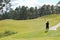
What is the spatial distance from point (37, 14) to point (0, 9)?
28.8m

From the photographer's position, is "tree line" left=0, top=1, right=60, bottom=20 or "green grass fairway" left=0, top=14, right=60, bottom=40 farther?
"tree line" left=0, top=1, right=60, bottom=20

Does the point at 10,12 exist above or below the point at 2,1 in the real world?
below

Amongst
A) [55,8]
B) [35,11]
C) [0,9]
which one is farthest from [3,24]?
[55,8]

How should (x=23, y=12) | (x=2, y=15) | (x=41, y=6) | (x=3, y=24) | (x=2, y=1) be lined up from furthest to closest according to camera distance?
(x=41, y=6) < (x=23, y=12) < (x=2, y=15) < (x=2, y=1) < (x=3, y=24)

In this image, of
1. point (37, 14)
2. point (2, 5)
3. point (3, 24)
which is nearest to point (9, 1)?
point (2, 5)

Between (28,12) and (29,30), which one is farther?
(28,12)

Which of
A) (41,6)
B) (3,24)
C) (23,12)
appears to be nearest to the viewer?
(3,24)

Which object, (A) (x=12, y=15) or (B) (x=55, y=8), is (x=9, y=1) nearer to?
(A) (x=12, y=15)

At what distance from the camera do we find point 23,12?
12169 centimetres

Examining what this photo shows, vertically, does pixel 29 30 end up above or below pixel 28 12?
above

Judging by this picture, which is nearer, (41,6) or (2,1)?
(2,1)

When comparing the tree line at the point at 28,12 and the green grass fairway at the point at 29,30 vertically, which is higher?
the green grass fairway at the point at 29,30

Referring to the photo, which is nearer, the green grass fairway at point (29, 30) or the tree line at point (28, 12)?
the green grass fairway at point (29, 30)

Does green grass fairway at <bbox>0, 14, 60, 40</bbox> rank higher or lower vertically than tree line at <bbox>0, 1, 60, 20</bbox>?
higher
